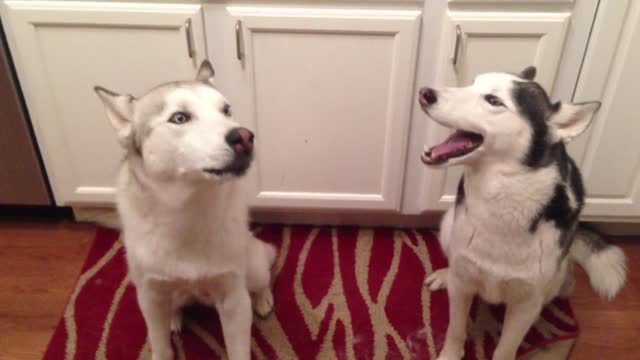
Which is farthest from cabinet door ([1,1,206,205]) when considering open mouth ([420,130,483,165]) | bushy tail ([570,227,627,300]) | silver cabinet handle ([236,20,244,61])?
bushy tail ([570,227,627,300])

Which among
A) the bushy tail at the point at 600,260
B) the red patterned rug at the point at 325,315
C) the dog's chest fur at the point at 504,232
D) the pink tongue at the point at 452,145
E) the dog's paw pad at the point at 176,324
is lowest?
the red patterned rug at the point at 325,315

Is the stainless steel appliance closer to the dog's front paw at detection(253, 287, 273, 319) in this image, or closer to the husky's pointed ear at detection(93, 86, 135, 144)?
the husky's pointed ear at detection(93, 86, 135, 144)

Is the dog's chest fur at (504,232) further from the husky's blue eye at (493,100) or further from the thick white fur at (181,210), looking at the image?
the thick white fur at (181,210)

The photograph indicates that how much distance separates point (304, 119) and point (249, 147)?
77cm

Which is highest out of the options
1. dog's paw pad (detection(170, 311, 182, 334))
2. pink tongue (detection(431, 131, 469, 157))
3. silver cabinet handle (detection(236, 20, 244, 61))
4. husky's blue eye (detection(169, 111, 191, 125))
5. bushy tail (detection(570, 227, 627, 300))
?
husky's blue eye (detection(169, 111, 191, 125))

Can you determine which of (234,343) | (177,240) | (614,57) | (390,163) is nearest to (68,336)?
(234,343)

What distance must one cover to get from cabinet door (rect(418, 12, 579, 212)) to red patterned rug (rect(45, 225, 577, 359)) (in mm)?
742

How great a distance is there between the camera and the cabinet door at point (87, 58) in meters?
1.73

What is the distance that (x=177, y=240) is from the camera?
4.41 feet

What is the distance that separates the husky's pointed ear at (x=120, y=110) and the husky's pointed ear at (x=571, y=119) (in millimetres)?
962

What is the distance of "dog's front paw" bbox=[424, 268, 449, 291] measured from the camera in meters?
2.00

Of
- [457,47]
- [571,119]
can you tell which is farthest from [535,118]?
[457,47]

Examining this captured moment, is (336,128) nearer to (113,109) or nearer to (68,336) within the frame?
(113,109)

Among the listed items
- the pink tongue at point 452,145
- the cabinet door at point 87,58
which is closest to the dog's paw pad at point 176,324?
the cabinet door at point 87,58
